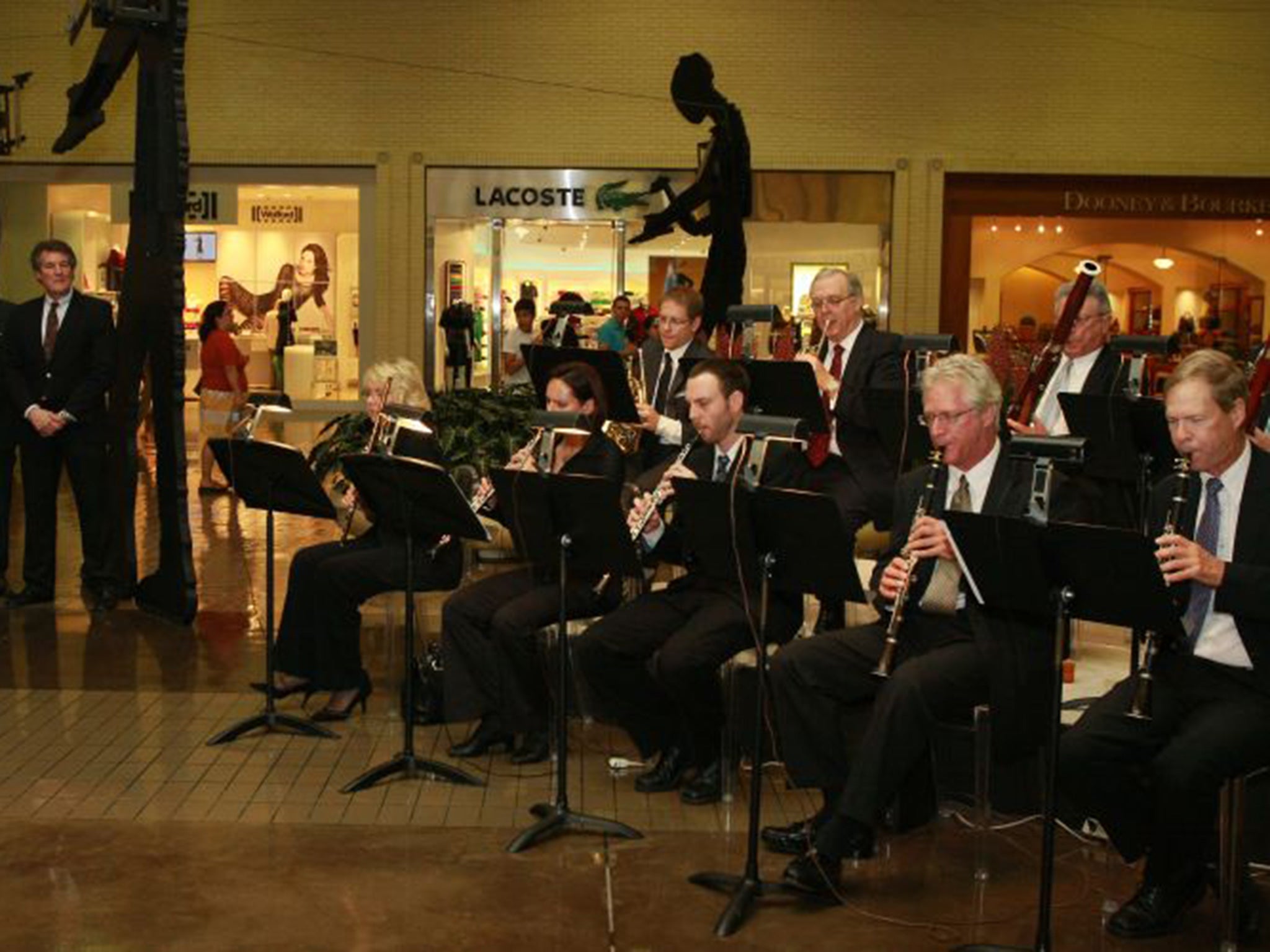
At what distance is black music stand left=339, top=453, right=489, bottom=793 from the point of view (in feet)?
18.2

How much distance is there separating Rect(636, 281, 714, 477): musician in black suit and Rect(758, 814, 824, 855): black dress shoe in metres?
2.02

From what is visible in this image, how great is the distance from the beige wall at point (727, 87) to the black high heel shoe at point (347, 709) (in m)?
11.4

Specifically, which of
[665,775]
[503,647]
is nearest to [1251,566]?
[665,775]

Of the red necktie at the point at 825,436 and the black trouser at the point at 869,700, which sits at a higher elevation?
the red necktie at the point at 825,436

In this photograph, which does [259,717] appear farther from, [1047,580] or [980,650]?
[1047,580]

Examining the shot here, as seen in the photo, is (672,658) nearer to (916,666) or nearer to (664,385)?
(916,666)

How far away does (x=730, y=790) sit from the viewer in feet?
18.8

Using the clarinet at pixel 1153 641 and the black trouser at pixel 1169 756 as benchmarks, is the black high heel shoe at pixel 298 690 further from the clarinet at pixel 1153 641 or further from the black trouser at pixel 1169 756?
the clarinet at pixel 1153 641

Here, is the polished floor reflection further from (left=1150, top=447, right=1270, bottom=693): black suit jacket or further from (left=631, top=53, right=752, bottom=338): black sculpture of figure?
(left=631, top=53, right=752, bottom=338): black sculpture of figure

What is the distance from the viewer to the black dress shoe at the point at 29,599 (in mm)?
8672

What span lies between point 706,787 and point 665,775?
0.62 feet

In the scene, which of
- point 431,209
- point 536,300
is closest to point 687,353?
point 431,209

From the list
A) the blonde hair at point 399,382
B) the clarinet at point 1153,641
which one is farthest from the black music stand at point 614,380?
the clarinet at point 1153,641

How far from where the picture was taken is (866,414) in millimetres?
6562
